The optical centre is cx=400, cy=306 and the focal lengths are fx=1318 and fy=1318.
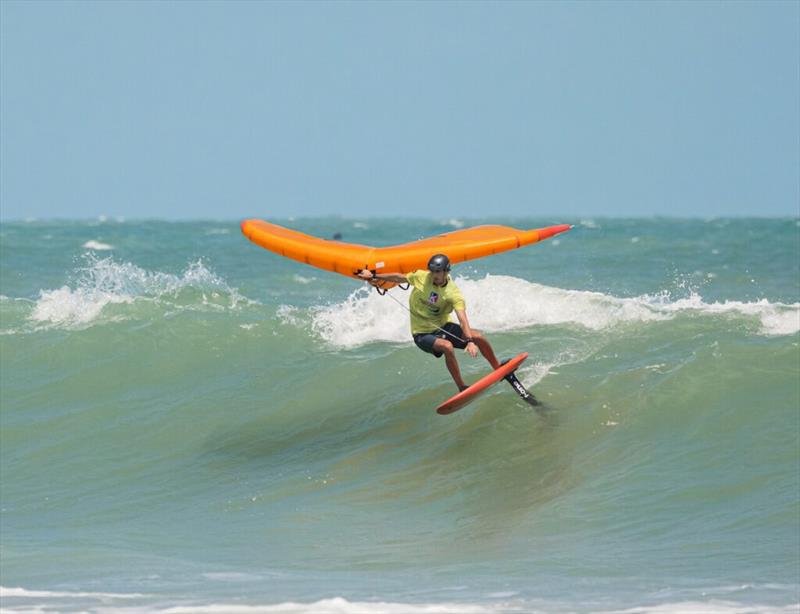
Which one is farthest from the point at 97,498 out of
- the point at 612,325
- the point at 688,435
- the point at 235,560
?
the point at 612,325

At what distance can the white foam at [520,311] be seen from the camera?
595 inches

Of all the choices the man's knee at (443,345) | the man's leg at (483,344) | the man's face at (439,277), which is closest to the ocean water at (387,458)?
the man's leg at (483,344)

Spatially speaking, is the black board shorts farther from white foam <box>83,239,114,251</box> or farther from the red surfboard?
white foam <box>83,239,114,251</box>

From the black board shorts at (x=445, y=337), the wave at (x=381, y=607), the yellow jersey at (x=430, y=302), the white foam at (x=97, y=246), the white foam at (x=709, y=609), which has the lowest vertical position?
the white foam at (x=709, y=609)

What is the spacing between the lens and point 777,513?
9398mm

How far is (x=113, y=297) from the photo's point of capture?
1870 cm

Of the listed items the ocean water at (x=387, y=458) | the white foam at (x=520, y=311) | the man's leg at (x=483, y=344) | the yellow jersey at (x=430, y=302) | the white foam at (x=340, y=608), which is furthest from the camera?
the white foam at (x=520, y=311)

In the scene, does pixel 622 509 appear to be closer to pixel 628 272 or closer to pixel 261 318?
pixel 261 318

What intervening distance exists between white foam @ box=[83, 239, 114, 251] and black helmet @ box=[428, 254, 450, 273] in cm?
2801

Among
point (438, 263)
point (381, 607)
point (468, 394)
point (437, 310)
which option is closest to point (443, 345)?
point (437, 310)

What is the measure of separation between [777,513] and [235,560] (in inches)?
152

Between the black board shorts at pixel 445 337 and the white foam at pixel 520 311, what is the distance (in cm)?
429

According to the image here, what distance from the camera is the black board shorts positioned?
10.5 m

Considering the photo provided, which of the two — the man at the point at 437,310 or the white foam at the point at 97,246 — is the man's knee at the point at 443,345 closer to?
the man at the point at 437,310
